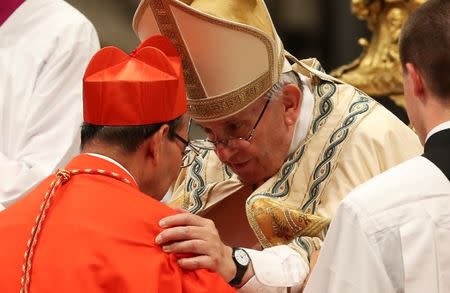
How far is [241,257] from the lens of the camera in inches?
118

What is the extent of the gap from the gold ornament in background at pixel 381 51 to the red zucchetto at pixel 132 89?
225 centimetres

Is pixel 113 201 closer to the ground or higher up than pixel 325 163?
higher up

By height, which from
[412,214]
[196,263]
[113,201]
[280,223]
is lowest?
[280,223]

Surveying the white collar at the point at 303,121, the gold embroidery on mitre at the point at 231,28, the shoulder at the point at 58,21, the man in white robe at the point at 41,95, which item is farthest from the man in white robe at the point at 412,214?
the shoulder at the point at 58,21

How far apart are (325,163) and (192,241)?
0.85 metres

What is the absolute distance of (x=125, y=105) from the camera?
274 cm

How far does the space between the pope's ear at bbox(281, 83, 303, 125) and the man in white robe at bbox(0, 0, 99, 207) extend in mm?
835

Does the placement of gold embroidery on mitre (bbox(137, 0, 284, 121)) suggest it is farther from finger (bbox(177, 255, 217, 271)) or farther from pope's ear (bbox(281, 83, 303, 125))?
finger (bbox(177, 255, 217, 271))

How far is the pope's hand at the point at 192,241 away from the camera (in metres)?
2.65

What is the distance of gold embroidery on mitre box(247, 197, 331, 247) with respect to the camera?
10.8ft

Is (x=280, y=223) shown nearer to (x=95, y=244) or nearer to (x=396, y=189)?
(x=95, y=244)

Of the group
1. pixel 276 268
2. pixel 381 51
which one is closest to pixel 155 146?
pixel 276 268

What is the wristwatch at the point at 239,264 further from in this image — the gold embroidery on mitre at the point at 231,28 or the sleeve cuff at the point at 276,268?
the gold embroidery on mitre at the point at 231,28

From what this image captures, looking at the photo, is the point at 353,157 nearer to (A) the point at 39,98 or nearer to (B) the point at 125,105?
(B) the point at 125,105
